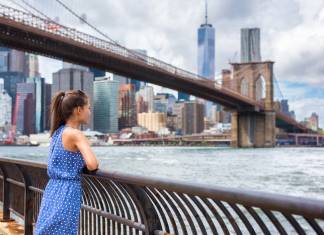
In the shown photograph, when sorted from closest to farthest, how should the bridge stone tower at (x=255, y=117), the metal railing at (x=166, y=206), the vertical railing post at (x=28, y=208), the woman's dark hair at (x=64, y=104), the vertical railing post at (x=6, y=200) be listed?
the metal railing at (x=166, y=206)
the woman's dark hair at (x=64, y=104)
the vertical railing post at (x=28, y=208)
the vertical railing post at (x=6, y=200)
the bridge stone tower at (x=255, y=117)

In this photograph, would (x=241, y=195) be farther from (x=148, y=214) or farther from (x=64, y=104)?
(x=64, y=104)

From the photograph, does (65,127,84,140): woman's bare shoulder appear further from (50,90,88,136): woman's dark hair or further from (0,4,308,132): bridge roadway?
(0,4,308,132): bridge roadway

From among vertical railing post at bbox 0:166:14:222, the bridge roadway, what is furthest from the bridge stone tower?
vertical railing post at bbox 0:166:14:222

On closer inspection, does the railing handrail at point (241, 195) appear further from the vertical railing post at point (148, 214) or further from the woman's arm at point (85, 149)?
the woman's arm at point (85, 149)

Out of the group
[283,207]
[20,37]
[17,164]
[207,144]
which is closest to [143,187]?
[283,207]

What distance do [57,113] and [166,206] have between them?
75 cm

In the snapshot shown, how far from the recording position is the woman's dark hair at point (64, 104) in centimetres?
289

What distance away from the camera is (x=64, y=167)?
2.90 m

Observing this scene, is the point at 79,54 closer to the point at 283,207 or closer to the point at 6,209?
the point at 6,209

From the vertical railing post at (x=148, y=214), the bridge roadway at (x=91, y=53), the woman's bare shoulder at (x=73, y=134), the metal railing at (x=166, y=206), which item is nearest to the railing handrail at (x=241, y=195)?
the metal railing at (x=166, y=206)

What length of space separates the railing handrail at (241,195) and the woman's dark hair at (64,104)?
437 millimetres

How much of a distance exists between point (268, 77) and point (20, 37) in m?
58.4

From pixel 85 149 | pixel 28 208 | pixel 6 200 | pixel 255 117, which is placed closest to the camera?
pixel 85 149

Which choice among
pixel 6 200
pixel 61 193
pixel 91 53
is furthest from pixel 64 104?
pixel 91 53
